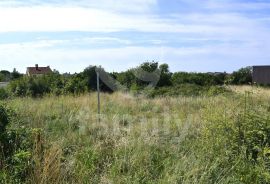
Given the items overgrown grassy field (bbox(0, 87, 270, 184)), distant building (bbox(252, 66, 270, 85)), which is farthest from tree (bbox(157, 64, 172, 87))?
overgrown grassy field (bbox(0, 87, 270, 184))

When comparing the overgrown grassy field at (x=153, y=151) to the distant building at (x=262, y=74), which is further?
the distant building at (x=262, y=74)

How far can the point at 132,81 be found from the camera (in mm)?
24578

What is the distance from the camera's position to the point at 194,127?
8.02 meters

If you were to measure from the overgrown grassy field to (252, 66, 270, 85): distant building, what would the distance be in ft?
77.8

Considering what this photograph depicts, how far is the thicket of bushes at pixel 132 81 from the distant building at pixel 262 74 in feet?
1.88

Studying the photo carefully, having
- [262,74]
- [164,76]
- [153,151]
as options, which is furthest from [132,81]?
[153,151]

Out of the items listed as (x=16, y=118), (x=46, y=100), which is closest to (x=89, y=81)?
(x=46, y=100)

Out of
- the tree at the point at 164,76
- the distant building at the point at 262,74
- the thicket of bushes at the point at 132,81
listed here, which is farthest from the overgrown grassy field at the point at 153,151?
the distant building at the point at 262,74

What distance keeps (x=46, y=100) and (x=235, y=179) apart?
8786 millimetres

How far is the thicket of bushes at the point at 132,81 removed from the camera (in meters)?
17.5

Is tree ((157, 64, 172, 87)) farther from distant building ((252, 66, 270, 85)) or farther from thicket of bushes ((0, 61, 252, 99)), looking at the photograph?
distant building ((252, 66, 270, 85))

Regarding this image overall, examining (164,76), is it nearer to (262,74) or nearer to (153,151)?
(262,74)

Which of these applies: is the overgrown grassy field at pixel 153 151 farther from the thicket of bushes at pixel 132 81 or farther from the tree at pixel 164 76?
the tree at pixel 164 76

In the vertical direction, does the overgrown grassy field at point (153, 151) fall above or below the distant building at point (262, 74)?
below
